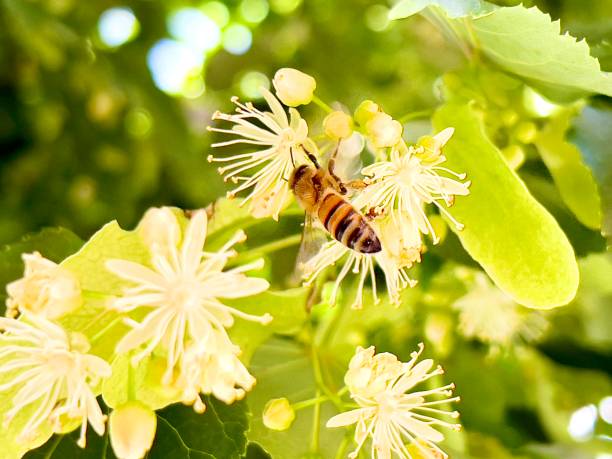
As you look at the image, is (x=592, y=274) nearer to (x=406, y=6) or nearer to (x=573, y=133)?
(x=573, y=133)

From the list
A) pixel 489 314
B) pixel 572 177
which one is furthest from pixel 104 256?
pixel 489 314

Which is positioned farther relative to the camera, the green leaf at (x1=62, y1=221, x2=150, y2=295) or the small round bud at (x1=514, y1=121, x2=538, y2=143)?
the small round bud at (x1=514, y1=121, x2=538, y2=143)

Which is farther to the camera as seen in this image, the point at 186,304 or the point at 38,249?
the point at 38,249

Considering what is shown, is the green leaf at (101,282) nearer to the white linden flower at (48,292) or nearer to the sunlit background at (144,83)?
the white linden flower at (48,292)

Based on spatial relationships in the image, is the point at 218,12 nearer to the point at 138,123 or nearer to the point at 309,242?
the point at 138,123

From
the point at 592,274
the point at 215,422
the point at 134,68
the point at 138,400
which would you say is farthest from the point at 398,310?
the point at 134,68

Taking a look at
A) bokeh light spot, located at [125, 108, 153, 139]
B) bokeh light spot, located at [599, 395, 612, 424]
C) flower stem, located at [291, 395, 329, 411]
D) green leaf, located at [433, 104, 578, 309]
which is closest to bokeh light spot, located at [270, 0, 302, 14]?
bokeh light spot, located at [125, 108, 153, 139]

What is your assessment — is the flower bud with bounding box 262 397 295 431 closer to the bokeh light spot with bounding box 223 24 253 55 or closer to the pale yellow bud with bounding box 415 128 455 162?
the pale yellow bud with bounding box 415 128 455 162
